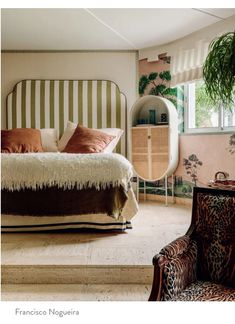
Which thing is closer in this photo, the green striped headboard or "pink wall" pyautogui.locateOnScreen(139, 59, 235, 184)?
"pink wall" pyautogui.locateOnScreen(139, 59, 235, 184)

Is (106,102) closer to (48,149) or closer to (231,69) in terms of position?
(48,149)

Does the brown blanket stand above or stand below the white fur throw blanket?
below

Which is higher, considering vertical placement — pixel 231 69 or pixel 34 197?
pixel 231 69

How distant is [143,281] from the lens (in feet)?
7.57

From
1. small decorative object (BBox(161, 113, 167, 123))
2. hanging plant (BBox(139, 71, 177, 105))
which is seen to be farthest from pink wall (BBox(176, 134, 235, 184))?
hanging plant (BBox(139, 71, 177, 105))

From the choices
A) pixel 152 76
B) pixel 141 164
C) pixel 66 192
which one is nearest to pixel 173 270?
pixel 66 192

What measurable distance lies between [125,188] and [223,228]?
4.21 feet

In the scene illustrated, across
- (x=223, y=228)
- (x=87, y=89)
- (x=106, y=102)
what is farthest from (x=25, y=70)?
(x=223, y=228)

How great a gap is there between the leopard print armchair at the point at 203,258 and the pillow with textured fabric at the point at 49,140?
9.69 feet

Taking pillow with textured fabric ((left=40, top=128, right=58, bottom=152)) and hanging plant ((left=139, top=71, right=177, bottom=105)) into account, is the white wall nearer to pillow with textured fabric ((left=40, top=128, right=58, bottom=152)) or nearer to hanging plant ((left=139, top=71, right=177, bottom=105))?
hanging plant ((left=139, top=71, right=177, bottom=105))

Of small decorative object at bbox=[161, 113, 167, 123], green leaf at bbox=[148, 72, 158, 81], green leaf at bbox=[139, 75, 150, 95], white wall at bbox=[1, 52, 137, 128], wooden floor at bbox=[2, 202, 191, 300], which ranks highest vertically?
white wall at bbox=[1, 52, 137, 128]

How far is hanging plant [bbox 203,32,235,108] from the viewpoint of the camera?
190cm

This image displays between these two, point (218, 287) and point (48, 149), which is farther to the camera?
point (48, 149)

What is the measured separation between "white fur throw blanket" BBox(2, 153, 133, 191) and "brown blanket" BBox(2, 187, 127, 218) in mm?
50
